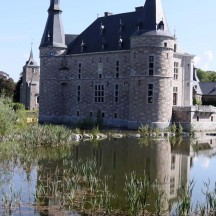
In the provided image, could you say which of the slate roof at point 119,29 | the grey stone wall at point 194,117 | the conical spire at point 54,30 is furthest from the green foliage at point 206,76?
the conical spire at point 54,30

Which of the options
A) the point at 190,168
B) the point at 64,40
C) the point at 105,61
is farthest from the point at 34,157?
the point at 64,40

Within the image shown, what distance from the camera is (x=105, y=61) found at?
41.1 meters

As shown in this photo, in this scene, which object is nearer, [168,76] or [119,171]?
[119,171]

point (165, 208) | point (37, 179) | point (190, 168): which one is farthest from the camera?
point (190, 168)

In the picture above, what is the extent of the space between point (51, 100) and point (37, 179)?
98.2ft

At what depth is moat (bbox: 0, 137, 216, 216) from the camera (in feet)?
37.5

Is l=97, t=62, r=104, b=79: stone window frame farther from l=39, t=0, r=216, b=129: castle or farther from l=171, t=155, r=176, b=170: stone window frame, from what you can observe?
l=171, t=155, r=176, b=170: stone window frame

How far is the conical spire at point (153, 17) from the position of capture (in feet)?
119

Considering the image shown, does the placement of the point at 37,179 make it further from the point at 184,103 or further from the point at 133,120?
the point at 184,103

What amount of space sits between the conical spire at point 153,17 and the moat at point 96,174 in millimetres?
12146

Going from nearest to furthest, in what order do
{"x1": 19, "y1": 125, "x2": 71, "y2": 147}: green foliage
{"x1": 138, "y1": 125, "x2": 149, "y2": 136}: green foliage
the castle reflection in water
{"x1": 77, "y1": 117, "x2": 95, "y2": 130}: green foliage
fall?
1. the castle reflection in water
2. {"x1": 19, "y1": 125, "x2": 71, "y2": 147}: green foliage
3. {"x1": 138, "y1": 125, "x2": 149, "y2": 136}: green foliage
4. {"x1": 77, "y1": 117, "x2": 95, "y2": 130}: green foliage

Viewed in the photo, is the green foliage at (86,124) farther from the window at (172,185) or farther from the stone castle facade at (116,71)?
the window at (172,185)

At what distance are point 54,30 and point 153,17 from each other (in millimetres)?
11721

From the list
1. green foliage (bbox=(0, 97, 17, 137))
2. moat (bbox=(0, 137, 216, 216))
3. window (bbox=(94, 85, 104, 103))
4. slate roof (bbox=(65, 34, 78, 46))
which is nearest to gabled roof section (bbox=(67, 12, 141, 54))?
slate roof (bbox=(65, 34, 78, 46))
